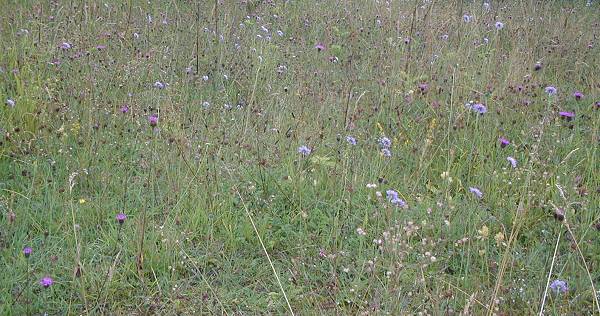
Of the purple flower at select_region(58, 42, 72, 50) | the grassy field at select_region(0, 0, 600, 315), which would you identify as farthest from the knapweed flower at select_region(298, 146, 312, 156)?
the purple flower at select_region(58, 42, 72, 50)

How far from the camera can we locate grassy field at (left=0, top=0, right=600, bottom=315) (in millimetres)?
2076

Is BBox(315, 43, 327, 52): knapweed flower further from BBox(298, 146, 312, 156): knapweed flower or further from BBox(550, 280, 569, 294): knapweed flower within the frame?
BBox(550, 280, 569, 294): knapweed flower

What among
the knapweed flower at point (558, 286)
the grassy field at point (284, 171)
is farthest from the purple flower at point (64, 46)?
the knapweed flower at point (558, 286)

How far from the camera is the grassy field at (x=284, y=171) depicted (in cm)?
208

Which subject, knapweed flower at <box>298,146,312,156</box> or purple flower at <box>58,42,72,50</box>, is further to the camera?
purple flower at <box>58,42,72,50</box>

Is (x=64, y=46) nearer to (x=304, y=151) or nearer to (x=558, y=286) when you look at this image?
(x=304, y=151)

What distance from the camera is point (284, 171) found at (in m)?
2.80

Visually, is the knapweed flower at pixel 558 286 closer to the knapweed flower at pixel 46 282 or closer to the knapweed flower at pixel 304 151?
the knapweed flower at pixel 304 151

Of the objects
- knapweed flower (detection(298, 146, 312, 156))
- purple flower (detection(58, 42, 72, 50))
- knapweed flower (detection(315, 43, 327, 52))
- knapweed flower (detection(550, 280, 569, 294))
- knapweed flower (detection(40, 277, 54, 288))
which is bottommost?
knapweed flower (detection(40, 277, 54, 288))

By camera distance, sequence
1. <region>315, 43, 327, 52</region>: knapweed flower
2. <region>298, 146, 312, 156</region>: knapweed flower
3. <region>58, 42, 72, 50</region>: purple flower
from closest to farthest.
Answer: <region>298, 146, 312, 156</region>: knapweed flower → <region>58, 42, 72, 50</region>: purple flower → <region>315, 43, 327, 52</region>: knapweed flower

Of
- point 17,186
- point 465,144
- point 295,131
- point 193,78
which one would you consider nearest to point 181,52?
point 193,78

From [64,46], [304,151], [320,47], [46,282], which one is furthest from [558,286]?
[64,46]

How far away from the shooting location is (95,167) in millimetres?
2740

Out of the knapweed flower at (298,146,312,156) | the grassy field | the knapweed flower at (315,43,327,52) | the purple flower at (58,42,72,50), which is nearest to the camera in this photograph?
the grassy field
